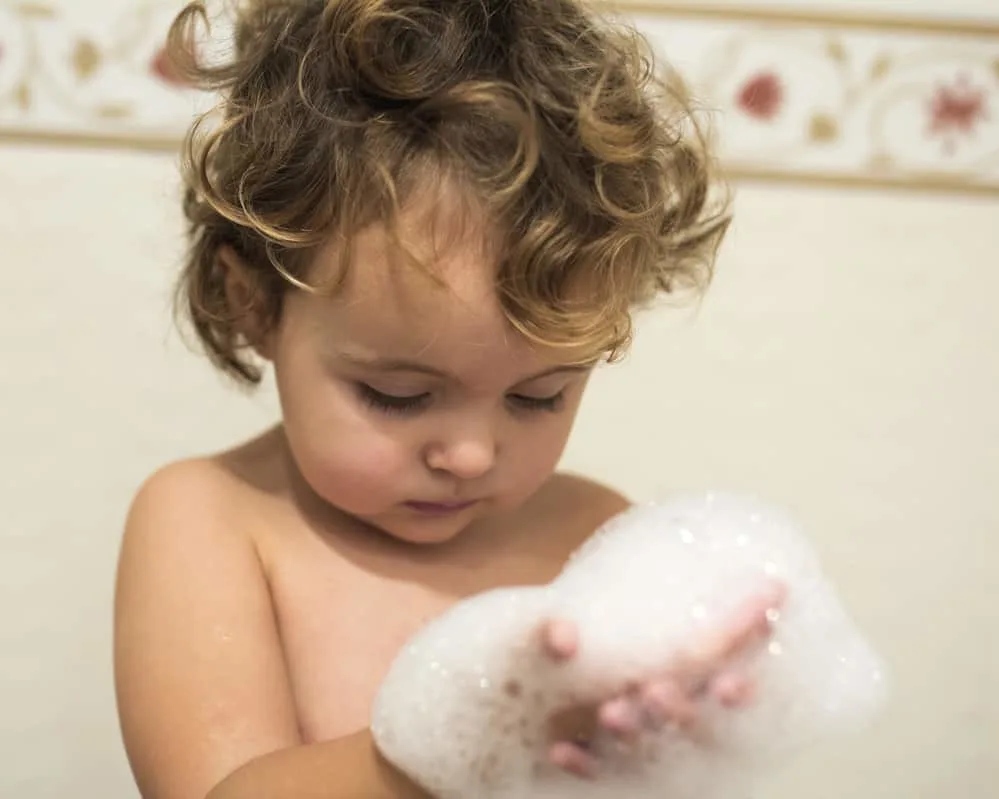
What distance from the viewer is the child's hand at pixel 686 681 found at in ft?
1.76

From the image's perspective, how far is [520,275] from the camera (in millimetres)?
648

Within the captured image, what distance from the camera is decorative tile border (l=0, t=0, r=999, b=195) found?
1.07 metres

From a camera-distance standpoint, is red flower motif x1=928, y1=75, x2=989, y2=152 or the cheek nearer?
the cheek

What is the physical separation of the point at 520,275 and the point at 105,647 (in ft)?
2.27

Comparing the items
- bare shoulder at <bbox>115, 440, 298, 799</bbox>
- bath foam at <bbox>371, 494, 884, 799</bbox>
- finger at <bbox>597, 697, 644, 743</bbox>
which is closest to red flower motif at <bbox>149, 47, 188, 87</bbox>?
bare shoulder at <bbox>115, 440, 298, 799</bbox>

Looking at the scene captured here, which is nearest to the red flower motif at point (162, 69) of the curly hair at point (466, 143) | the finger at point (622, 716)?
the curly hair at point (466, 143)

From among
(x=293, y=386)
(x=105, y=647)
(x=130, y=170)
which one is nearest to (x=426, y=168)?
(x=293, y=386)

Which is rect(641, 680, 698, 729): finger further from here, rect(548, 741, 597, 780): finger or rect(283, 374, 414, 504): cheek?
rect(283, 374, 414, 504): cheek

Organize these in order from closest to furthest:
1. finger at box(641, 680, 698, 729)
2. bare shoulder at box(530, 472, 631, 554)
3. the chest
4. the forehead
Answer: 1. finger at box(641, 680, 698, 729)
2. the forehead
3. the chest
4. bare shoulder at box(530, 472, 631, 554)

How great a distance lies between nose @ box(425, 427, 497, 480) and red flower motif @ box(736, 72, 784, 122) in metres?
0.58

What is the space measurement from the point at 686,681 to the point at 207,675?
293 mm

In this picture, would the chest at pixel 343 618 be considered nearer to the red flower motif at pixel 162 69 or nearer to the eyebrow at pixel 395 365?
the eyebrow at pixel 395 365

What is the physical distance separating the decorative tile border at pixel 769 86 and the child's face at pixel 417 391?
0.45m

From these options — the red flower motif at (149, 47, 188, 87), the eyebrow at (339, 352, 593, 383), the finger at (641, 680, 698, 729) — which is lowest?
the finger at (641, 680, 698, 729)
